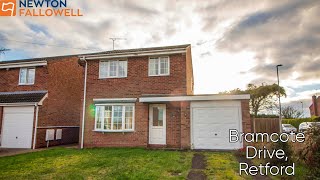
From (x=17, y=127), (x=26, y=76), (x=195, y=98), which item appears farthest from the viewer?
(x=26, y=76)

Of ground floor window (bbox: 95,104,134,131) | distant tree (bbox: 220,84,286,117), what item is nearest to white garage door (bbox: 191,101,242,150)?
ground floor window (bbox: 95,104,134,131)

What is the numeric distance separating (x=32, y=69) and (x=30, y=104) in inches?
133

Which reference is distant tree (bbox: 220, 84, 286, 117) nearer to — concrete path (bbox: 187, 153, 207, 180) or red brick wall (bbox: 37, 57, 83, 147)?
red brick wall (bbox: 37, 57, 83, 147)

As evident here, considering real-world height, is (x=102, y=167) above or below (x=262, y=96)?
below

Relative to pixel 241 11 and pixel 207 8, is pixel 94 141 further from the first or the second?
pixel 241 11

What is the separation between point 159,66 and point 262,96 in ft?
84.3

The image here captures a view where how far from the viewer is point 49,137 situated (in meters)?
16.5

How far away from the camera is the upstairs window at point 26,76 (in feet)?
58.6

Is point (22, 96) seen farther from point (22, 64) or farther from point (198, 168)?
point (198, 168)

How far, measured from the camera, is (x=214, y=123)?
12953 millimetres

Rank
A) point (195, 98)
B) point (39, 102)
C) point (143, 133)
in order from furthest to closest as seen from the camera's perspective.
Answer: point (39, 102)
point (143, 133)
point (195, 98)

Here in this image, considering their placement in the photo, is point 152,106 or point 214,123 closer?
point 214,123

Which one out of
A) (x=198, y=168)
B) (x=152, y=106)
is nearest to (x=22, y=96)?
(x=152, y=106)

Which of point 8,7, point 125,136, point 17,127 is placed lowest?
point 125,136
